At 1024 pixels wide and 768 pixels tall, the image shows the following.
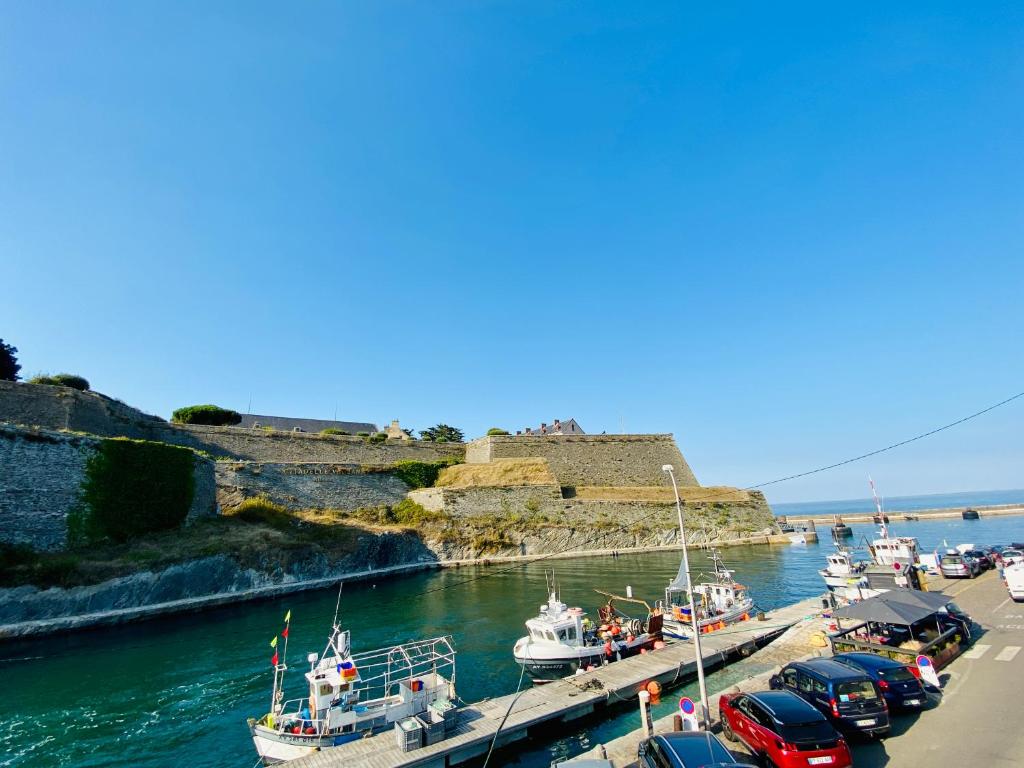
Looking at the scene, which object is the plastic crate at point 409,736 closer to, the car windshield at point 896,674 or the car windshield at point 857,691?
the car windshield at point 857,691

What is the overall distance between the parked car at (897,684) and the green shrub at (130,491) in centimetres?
4365

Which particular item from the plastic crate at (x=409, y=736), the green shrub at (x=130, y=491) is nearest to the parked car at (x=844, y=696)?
the plastic crate at (x=409, y=736)

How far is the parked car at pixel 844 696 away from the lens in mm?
10328

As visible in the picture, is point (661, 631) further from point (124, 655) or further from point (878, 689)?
point (124, 655)

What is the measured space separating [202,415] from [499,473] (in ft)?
130

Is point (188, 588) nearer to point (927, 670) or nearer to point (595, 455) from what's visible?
point (927, 670)

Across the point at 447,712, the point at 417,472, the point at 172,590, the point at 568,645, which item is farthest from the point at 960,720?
the point at 417,472

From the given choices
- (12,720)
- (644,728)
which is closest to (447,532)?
(12,720)

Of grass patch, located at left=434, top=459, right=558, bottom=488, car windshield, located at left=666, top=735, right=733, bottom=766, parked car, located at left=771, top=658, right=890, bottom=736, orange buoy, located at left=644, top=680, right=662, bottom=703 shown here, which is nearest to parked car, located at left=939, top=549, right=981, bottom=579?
orange buoy, located at left=644, top=680, right=662, bottom=703

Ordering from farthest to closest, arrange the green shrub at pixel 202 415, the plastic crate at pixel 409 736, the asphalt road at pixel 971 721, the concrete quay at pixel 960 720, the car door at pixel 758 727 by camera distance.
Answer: the green shrub at pixel 202 415 → the plastic crate at pixel 409 736 → the car door at pixel 758 727 → the concrete quay at pixel 960 720 → the asphalt road at pixel 971 721

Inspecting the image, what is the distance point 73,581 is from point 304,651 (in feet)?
58.3

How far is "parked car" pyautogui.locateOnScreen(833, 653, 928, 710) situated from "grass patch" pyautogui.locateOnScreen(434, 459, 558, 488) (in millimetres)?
50895

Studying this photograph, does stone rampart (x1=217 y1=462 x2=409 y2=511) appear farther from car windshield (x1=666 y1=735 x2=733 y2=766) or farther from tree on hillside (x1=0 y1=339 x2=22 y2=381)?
car windshield (x1=666 y1=735 x2=733 y2=766)

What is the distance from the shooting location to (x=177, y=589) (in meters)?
33.6
